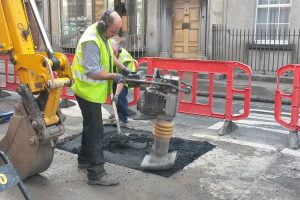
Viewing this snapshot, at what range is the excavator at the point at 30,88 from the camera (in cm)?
387

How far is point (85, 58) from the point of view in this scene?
13.2 feet

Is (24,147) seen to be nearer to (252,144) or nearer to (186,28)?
(252,144)

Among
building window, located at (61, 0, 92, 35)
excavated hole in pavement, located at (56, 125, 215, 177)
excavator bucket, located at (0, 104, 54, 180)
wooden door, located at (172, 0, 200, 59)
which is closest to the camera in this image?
excavator bucket, located at (0, 104, 54, 180)

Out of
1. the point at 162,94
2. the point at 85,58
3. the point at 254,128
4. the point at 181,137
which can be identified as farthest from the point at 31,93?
the point at 254,128

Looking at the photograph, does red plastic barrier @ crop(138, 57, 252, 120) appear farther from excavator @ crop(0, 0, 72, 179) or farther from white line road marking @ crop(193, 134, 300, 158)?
excavator @ crop(0, 0, 72, 179)

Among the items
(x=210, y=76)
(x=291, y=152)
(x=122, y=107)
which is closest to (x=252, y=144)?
(x=291, y=152)

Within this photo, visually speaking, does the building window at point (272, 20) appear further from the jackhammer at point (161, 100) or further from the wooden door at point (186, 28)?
the jackhammer at point (161, 100)

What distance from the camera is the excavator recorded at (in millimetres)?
3871

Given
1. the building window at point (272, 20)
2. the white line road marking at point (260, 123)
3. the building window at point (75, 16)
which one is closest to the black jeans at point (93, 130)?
the white line road marking at point (260, 123)

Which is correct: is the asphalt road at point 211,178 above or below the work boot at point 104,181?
below

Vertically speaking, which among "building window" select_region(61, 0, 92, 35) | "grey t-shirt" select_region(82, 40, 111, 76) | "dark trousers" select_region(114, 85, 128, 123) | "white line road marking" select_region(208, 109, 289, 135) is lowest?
"white line road marking" select_region(208, 109, 289, 135)

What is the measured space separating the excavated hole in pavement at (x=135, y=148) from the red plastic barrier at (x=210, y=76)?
994 millimetres

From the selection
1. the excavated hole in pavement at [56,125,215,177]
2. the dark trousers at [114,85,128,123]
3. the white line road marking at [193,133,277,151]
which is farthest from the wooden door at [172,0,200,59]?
the excavated hole in pavement at [56,125,215,177]

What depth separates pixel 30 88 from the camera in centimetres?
390
